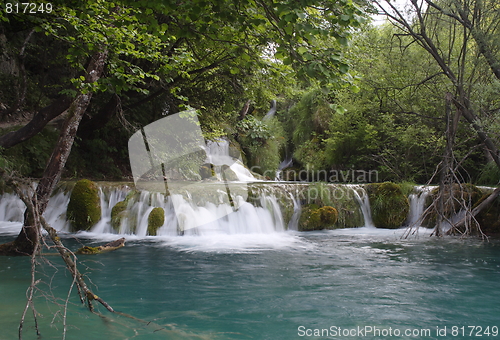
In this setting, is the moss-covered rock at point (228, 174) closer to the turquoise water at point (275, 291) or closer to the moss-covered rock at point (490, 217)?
the turquoise water at point (275, 291)

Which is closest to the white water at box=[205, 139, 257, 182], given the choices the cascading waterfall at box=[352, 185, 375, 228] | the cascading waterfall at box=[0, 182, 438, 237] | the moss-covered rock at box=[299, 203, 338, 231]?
the cascading waterfall at box=[0, 182, 438, 237]

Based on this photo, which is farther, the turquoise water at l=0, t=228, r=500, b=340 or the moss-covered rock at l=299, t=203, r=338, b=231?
the moss-covered rock at l=299, t=203, r=338, b=231

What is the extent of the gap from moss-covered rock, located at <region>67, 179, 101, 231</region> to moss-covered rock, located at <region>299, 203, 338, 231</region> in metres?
6.19

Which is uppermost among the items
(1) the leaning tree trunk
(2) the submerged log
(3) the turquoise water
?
(1) the leaning tree trunk

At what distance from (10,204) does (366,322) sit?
10992 millimetres

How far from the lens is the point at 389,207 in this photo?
12.0 m

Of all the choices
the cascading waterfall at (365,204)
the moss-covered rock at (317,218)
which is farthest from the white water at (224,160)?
the cascading waterfall at (365,204)

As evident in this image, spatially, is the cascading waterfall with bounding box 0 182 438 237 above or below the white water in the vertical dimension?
below

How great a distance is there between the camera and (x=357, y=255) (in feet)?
25.6

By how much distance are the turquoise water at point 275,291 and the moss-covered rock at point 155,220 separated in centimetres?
111

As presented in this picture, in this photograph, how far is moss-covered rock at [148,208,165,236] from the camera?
9953mm

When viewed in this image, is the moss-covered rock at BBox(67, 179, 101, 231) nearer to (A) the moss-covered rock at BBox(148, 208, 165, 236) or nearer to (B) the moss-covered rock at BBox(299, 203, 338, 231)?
(A) the moss-covered rock at BBox(148, 208, 165, 236)

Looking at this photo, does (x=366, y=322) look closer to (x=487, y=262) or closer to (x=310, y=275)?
(x=310, y=275)

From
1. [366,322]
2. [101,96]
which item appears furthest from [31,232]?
[101,96]
